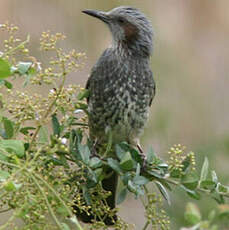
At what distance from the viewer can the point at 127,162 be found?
7.31 ft

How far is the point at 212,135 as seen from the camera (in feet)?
16.2

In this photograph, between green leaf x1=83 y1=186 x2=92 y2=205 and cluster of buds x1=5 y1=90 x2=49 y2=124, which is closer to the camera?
cluster of buds x1=5 y1=90 x2=49 y2=124

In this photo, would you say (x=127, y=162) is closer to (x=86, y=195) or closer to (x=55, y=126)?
(x=86, y=195)

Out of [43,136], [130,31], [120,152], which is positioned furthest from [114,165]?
[130,31]

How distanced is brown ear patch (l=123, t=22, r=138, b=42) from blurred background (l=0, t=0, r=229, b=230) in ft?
3.53

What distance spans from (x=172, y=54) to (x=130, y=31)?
6.18 feet

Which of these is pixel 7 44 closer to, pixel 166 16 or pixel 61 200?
pixel 61 200

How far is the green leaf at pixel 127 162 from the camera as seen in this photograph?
2219 millimetres

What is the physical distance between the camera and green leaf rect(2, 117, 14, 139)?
83.7 inches

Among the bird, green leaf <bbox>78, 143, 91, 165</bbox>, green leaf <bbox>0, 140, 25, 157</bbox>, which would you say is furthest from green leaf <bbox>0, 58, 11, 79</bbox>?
the bird

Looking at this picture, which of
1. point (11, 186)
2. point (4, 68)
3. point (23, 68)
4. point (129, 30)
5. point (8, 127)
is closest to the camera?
point (11, 186)

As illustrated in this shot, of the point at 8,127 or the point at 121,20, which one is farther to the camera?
the point at 121,20

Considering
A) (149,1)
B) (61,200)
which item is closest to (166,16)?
(149,1)

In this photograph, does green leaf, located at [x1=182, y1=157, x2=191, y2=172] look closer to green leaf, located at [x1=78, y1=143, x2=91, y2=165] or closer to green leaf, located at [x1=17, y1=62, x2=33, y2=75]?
green leaf, located at [x1=78, y1=143, x2=91, y2=165]
